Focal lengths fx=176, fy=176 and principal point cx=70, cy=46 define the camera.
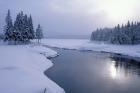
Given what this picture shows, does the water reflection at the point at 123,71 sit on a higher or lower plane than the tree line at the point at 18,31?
lower

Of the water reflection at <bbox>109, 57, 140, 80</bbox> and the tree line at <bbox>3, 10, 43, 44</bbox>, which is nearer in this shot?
the water reflection at <bbox>109, 57, 140, 80</bbox>

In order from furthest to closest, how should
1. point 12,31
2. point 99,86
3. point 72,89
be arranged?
1. point 12,31
2. point 99,86
3. point 72,89

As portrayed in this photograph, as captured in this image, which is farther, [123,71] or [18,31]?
[18,31]

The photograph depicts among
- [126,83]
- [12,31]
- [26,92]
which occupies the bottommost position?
[126,83]

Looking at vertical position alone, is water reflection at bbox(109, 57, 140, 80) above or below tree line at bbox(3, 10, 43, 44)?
below

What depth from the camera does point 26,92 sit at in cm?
1745

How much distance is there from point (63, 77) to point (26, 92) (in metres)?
13.6

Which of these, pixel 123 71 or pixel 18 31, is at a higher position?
pixel 18 31

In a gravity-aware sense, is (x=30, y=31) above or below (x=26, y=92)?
above

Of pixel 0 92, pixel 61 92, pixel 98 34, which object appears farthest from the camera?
pixel 98 34

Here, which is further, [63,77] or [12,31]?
[12,31]

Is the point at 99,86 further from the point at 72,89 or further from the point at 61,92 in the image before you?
the point at 61,92

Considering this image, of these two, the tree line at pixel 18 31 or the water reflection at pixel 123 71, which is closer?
the water reflection at pixel 123 71

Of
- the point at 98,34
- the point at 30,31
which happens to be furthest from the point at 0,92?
the point at 98,34
